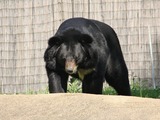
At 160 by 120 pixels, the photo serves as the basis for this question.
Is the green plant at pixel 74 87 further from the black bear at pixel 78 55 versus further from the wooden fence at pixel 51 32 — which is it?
the black bear at pixel 78 55

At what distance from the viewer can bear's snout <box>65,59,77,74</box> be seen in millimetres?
7818

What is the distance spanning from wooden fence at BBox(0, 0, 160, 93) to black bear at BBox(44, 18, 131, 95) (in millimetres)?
3592

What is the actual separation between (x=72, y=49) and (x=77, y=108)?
2756mm

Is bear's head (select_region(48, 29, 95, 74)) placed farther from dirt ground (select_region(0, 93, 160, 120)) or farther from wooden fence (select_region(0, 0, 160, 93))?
wooden fence (select_region(0, 0, 160, 93))

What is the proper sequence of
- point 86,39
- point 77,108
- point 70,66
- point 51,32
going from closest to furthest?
point 77,108 < point 70,66 < point 86,39 < point 51,32

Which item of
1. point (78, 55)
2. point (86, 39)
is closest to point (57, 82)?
point (78, 55)

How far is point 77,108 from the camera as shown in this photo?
17.5 ft

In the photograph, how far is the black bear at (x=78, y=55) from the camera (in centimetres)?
795

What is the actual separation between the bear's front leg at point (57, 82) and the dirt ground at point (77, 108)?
2067 mm

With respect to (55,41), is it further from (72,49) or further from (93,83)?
(93,83)

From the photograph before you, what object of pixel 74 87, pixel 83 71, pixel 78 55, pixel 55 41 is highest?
pixel 55 41

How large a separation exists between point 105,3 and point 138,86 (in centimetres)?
182

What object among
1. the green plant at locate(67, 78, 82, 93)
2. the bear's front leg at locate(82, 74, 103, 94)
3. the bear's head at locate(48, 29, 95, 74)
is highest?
the bear's head at locate(48, 29, 95, 74)

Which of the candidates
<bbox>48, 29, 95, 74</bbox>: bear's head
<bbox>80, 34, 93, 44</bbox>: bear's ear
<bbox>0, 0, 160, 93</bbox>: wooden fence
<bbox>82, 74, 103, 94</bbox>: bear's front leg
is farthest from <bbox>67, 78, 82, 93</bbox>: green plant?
<bbox>80, 34, 93, 44</bbox>: bear's ear
